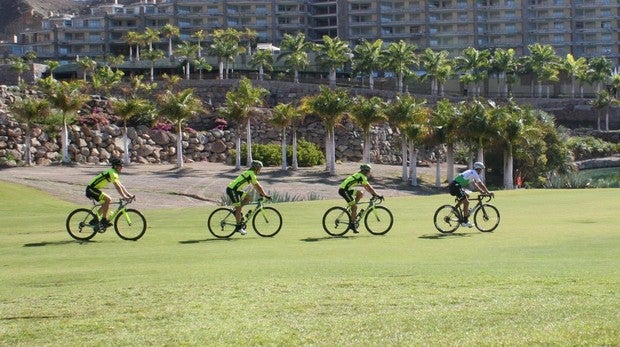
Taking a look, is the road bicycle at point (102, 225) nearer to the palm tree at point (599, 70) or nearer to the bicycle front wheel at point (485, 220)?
the bicycle front wheel at point (485, 220)

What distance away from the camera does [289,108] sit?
7538 cm

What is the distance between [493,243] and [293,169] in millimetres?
52120

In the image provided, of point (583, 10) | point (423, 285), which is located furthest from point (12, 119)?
point (583, 10)

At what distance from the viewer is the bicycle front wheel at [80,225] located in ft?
83.7

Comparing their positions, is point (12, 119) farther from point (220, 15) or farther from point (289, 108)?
point (220, 15)

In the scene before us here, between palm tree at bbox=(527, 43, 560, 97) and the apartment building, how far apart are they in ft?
78.8

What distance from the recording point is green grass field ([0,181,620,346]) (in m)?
12.6

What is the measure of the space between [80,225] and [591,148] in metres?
82.4

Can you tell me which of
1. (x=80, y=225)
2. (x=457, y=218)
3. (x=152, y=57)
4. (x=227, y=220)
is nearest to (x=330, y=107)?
(x=152, y=57)

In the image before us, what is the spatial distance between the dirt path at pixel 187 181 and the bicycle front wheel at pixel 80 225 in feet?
70.6

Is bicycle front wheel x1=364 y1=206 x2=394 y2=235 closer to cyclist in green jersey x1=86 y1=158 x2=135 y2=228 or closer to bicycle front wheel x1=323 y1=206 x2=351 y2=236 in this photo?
bicycle front wheel x1=323 y1=206 x2=351 y2=236

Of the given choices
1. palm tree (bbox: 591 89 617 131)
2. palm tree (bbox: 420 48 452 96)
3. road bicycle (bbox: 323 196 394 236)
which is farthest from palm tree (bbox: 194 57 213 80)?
road bicycle (bbox: 323 196 394 236)

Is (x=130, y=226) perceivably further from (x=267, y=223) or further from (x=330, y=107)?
(x=330, y=107)

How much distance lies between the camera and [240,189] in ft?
84.4
